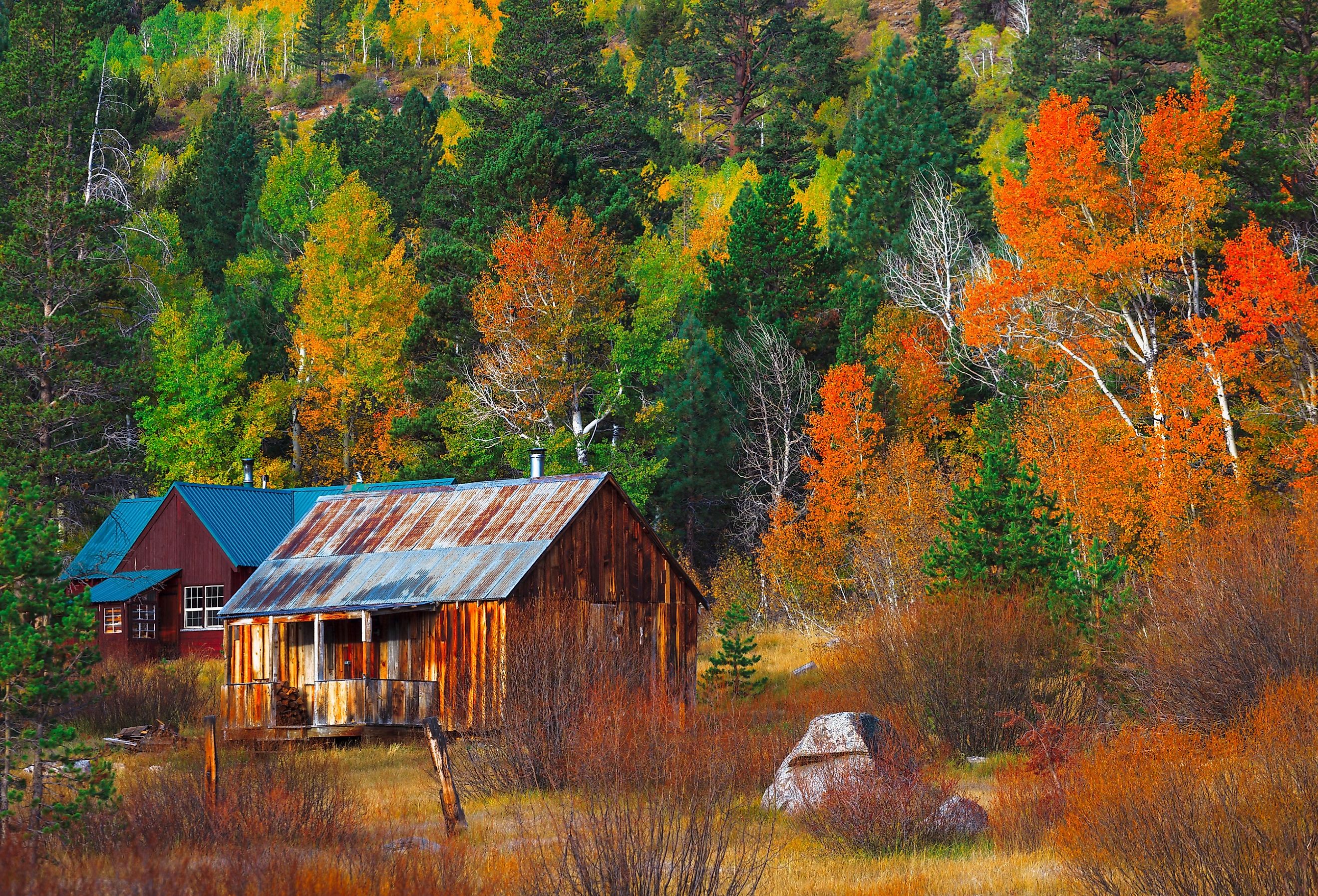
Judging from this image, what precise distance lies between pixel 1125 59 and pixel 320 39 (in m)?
93.3

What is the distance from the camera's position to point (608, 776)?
1616 centimetres

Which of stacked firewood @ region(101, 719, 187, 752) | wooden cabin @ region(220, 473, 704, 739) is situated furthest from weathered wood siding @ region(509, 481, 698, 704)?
stacked firewood @ region(101, 719, 187, 752)

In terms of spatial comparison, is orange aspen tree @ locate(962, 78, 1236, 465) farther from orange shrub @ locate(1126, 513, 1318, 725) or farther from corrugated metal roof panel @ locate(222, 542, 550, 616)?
corrugated metal roof panel @ locate(222, 542, 550, 616)

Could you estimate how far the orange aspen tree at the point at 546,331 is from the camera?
43.4 m

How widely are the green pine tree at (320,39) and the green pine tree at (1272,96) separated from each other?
4116 inches

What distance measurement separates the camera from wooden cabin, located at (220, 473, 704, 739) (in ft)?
86.1

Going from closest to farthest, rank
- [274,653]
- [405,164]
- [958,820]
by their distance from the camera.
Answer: [958,820] < [274,653] < [405,164]

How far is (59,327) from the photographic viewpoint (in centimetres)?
3750

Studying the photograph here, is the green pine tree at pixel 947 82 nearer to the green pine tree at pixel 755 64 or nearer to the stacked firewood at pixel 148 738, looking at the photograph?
the green pine tree at pixel 755 64

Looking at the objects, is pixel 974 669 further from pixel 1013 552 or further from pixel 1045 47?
pixel 1045 47

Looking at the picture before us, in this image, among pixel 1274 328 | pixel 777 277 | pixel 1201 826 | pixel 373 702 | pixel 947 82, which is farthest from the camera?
pixel 947 82

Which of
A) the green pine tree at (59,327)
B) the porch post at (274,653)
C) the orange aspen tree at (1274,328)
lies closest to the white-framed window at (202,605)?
the green pine tree at (59,327)

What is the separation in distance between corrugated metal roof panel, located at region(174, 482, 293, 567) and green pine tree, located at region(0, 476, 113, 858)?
26.0 m

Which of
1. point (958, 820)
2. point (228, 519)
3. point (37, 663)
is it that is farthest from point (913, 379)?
point (37, 663)
